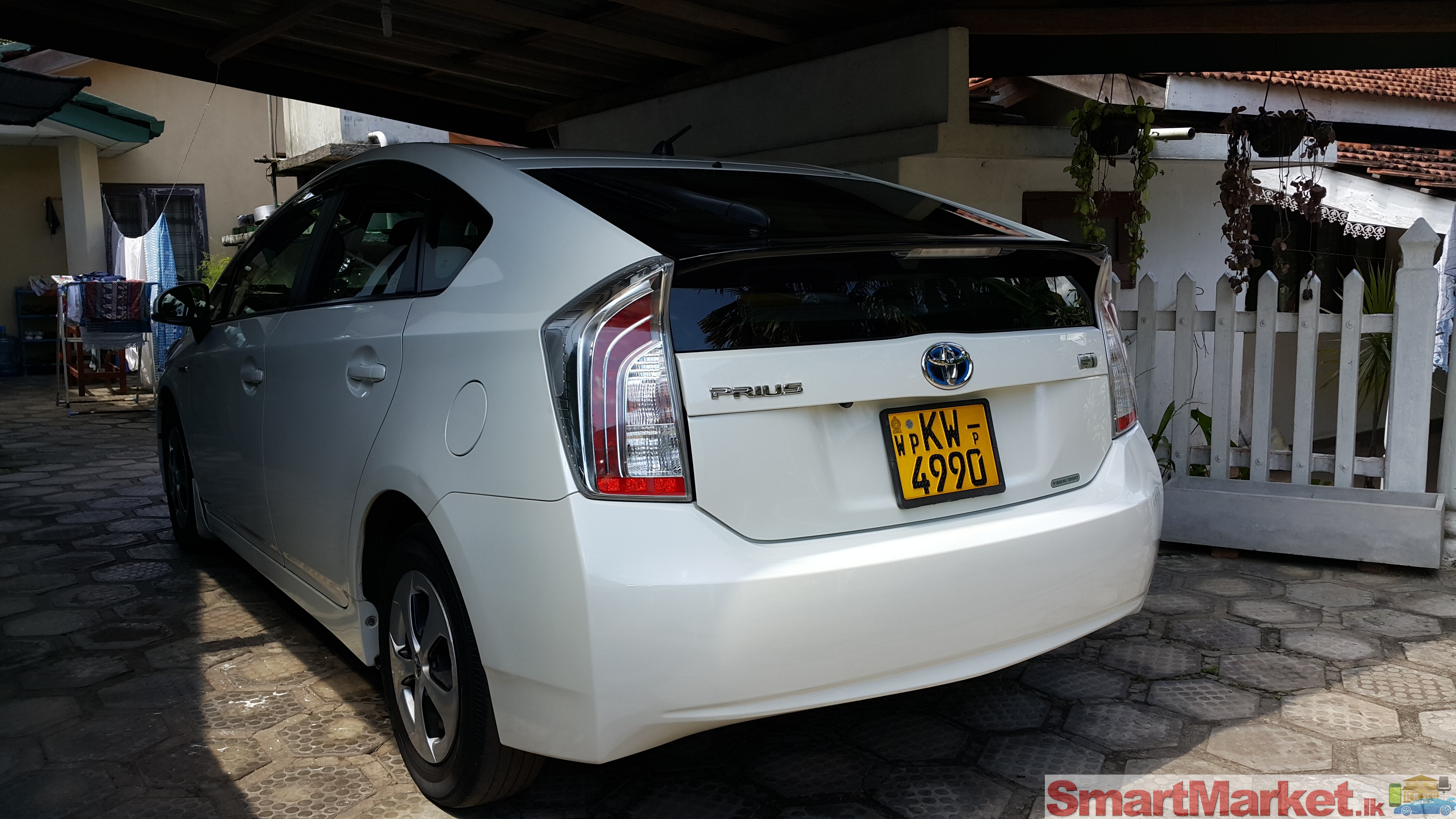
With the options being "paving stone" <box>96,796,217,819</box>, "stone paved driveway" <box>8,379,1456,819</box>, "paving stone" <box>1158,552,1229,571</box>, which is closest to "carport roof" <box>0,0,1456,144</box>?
"paving stone" <box>1158,552,1229,571</box>

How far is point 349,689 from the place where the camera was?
312 centimetres

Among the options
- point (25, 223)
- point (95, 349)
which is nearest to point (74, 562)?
point (95, 349)

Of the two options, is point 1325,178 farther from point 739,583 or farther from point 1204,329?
point 739,583

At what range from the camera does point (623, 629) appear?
188 cm

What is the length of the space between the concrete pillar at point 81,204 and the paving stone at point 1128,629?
13.4 m

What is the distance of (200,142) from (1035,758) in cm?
1603

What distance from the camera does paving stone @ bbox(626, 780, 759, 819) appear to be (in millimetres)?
2373

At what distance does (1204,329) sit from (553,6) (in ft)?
11.5

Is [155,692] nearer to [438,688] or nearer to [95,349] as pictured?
[438,688]

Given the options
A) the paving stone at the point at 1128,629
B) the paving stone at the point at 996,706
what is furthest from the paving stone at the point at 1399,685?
the paving stone at the point at 996,706

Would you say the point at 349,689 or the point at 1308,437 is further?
the point at 1308,437

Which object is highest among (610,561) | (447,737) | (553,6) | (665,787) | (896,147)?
(553,6)

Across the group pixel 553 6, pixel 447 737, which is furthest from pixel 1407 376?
pixel 553 6

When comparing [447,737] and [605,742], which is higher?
[605,742]
